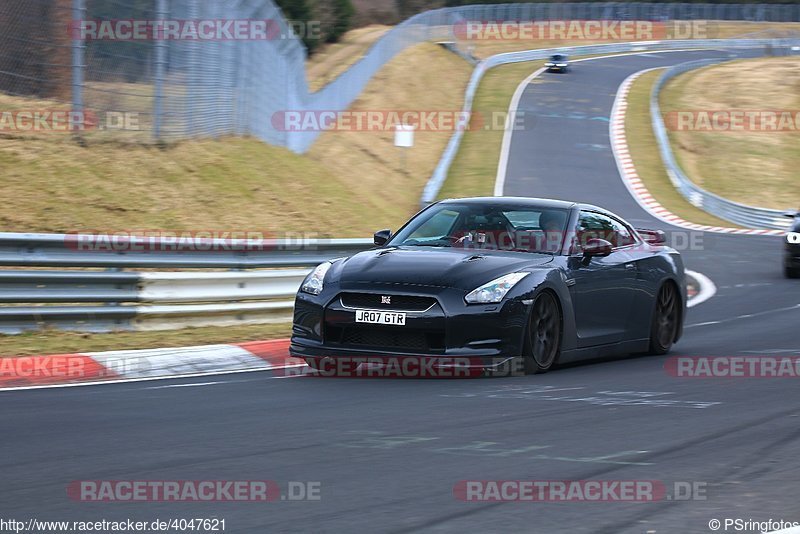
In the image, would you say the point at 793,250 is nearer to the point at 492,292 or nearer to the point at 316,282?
A: the point at 492,292

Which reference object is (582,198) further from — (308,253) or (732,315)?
(308,253)

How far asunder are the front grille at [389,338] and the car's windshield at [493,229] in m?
1.25

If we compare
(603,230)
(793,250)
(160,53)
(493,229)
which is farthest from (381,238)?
(793,250)

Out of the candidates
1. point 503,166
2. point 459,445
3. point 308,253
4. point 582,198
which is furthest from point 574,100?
point 459,445

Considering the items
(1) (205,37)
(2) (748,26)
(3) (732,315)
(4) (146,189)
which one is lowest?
(3) (732,315)

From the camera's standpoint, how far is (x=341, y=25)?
65812 millimetres

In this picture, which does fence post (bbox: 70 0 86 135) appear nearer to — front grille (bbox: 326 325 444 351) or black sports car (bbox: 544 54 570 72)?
front grille (bbox: 326 325 444 351)

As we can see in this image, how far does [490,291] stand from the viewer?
867cm

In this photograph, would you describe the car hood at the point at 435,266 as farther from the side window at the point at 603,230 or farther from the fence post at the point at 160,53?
the fence post at the point at 160,53

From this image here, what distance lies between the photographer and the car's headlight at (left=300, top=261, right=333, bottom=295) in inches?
354

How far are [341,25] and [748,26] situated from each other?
34581 mm

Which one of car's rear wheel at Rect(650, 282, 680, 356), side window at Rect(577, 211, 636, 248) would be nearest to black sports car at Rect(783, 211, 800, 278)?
car's rear wheel at Rect(650, 282, 680, 356)

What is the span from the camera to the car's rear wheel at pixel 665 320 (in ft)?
36.0

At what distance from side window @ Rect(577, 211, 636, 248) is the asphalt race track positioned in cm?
106
